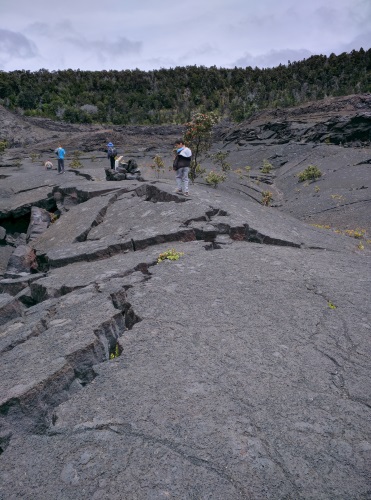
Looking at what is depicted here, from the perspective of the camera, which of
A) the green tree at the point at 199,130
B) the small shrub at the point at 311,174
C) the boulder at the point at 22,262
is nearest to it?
the boulder at the point at 22,262

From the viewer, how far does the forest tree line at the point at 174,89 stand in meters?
41.2

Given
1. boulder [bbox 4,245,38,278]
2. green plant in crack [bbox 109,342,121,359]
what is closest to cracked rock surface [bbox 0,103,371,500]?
green plant in crack [bbox 109,342,121,359]

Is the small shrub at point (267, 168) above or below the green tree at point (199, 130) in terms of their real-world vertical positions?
below

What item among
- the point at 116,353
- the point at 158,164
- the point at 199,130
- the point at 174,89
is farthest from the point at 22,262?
the point at 174,89

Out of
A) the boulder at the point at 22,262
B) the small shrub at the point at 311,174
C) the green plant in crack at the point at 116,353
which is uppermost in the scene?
the small shrub at the point at 311,174

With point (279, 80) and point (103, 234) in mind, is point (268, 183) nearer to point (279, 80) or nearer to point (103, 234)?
point (103, 234)

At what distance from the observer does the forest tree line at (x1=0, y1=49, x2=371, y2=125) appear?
1623 inches

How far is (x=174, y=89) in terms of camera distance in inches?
2018

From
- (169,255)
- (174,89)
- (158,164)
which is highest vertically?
(174,89)

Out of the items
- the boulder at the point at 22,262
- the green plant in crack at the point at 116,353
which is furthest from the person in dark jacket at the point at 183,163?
the green plant in crack at the point at 116,353

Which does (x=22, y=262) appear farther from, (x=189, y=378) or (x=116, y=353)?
(x=189, y=378)

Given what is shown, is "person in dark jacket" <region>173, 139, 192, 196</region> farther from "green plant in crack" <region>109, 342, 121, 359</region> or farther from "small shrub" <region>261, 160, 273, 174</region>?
"small shrub" <region>261, 160, 273, 174</region>

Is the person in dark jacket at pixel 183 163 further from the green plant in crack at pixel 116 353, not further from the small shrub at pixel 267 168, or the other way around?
the small shrub at pixel 267 168

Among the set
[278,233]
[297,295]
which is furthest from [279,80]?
[297,295]
